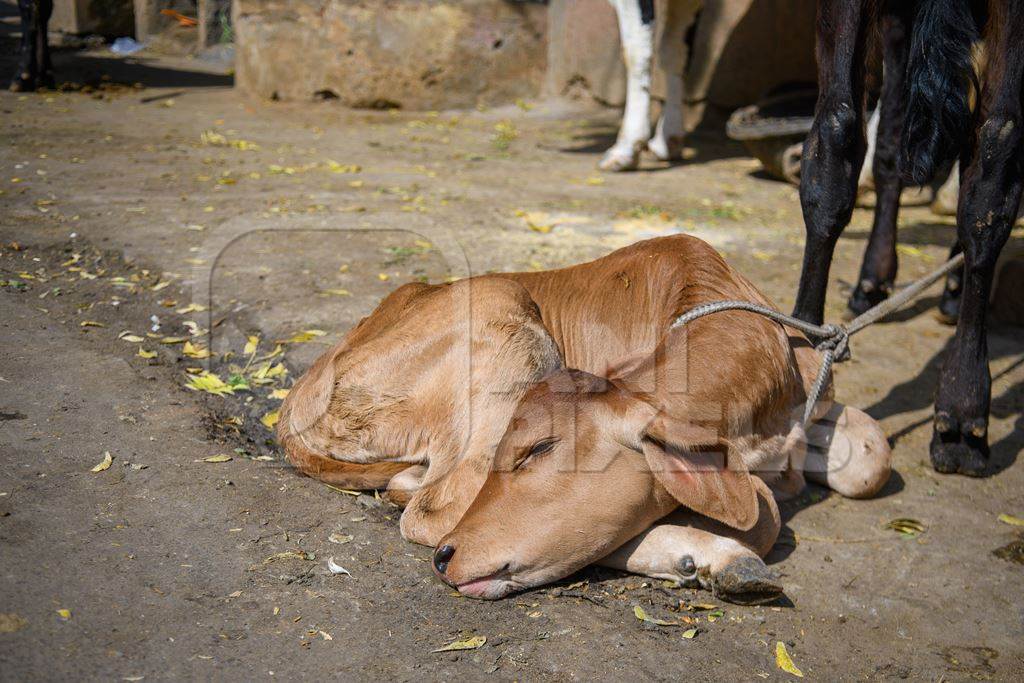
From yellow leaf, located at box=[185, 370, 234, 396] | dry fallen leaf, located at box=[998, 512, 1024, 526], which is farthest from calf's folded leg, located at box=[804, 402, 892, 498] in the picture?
yellow leaf, located at box=[185, 370, 234, 396]

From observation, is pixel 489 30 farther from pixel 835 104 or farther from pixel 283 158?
pixel 835 104

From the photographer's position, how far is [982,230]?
384cm

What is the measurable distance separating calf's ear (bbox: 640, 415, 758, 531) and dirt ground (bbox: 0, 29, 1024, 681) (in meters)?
0.38

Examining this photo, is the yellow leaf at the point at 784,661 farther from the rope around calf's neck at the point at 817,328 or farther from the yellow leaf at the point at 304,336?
the yellow leaf at the point at 304,336

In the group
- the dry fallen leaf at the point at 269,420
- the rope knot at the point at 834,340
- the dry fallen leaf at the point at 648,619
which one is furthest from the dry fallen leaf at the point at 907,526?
the dry fallen leaf at the point at 269,420

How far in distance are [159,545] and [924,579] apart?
248 cm

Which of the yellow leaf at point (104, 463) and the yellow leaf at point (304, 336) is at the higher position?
the yellow leaf at point (304, 336)

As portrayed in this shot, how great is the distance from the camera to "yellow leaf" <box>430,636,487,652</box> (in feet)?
8.99

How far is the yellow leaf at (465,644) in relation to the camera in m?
2.74

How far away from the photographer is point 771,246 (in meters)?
6.88

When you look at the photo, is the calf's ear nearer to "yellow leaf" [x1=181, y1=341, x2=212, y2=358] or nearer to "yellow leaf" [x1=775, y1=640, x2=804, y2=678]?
"yellow leaf" [x1=775, y1=640, x2=804, y2=678]

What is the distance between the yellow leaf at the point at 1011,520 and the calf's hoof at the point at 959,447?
0.90 ft

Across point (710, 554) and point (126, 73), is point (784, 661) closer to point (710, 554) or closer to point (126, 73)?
point (710, 554)

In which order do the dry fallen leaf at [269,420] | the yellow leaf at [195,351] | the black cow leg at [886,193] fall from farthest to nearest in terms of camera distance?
the black cow leg at [886,193], the yellow leaf at [195,351], the dry fallen leaf at [269,420]
